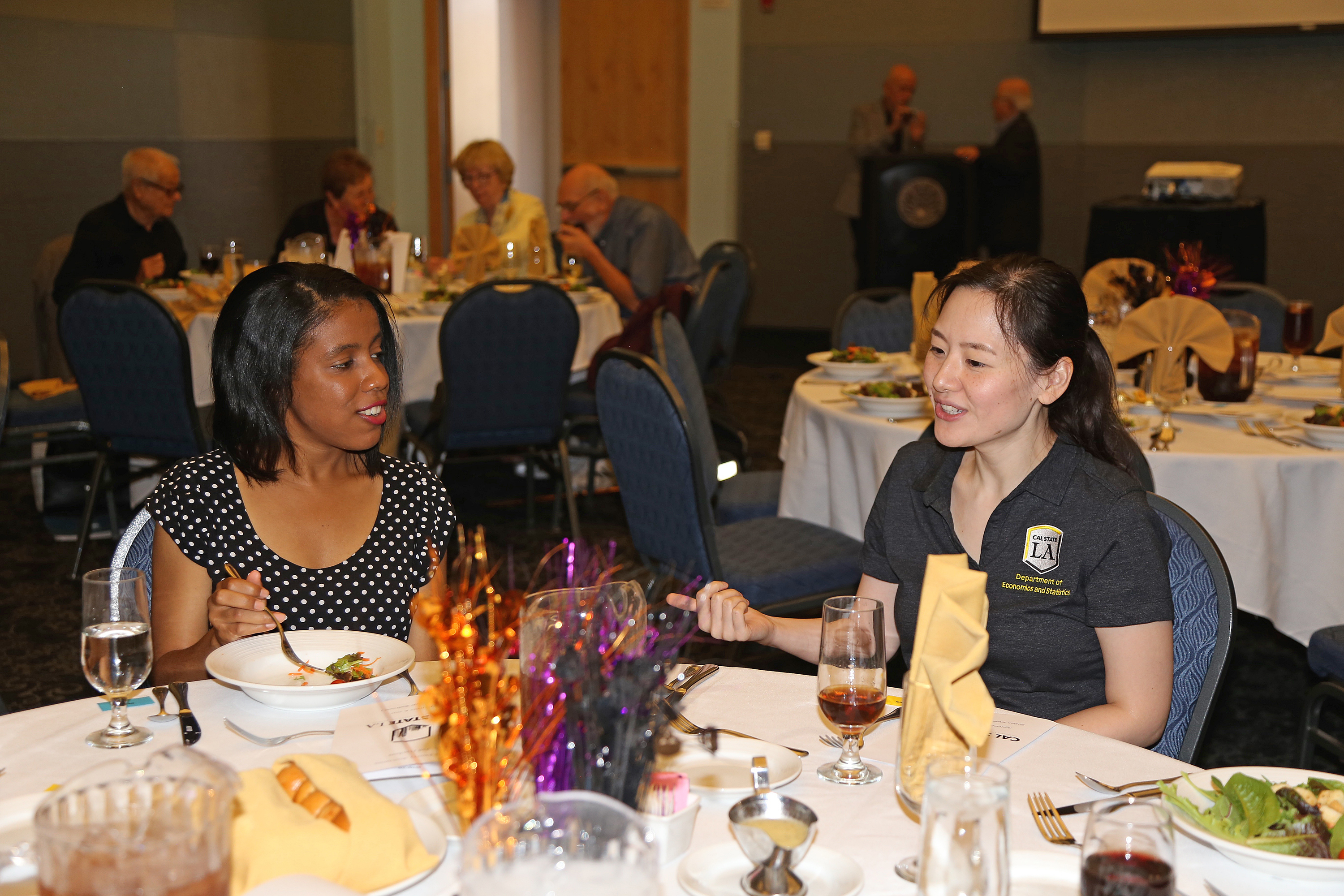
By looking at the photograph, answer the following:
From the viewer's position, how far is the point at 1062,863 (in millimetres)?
1129

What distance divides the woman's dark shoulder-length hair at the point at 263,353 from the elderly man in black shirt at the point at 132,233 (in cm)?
369

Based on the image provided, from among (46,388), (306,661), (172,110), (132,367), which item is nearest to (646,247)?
(132,367)

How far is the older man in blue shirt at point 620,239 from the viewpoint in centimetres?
593

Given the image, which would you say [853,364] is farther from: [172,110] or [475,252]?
[172,110]

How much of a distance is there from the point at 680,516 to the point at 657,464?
13cm

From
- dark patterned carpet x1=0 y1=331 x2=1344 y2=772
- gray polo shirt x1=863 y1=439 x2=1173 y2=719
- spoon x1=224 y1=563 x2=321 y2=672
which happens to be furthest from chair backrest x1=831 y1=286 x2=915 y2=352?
spoon x1=224 y1=563 x2=321 y2=672

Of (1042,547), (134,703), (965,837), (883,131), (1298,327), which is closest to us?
(965,837)

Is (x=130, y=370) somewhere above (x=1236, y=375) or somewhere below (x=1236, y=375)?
below

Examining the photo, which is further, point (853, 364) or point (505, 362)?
point (505, 362)

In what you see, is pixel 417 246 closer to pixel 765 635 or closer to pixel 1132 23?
pixel 765 635

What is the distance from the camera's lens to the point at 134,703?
1.54 meters

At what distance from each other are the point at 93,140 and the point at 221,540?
6486 mm

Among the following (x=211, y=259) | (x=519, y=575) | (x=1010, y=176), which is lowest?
(x=519, y=575)

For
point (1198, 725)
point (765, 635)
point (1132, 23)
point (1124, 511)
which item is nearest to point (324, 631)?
point (765, 635)
